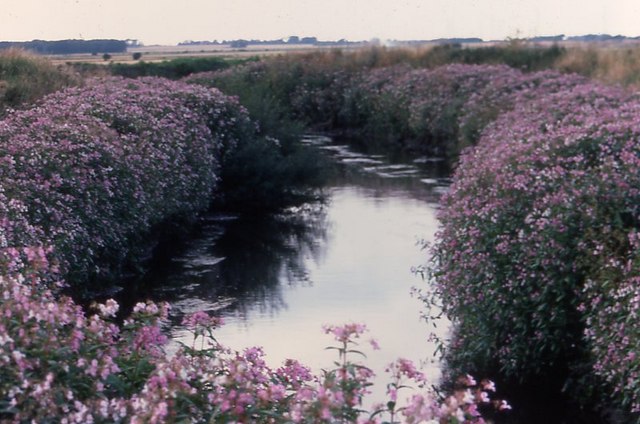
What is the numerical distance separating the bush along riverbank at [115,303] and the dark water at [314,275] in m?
0.55

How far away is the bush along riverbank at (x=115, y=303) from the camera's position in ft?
11.1

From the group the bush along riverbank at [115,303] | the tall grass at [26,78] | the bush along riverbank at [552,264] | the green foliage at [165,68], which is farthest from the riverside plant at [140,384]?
the green foliage at [165,68]

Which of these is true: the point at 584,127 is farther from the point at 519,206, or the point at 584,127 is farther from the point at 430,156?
the point at 430,156

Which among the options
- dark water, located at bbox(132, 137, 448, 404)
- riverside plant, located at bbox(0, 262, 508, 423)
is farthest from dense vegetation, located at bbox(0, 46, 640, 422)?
dark water, located at bbox(132, 137, 448, 404)

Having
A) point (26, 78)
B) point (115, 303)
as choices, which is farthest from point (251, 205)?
point (115, 303)

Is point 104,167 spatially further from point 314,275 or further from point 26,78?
point 26,78

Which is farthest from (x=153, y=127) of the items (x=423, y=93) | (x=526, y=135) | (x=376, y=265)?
(x=423, y=93)

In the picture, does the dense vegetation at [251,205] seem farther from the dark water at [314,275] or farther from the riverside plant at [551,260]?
the dark water at [314,275]

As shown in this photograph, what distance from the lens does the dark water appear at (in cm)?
952

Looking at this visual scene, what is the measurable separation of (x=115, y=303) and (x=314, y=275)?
330 inches

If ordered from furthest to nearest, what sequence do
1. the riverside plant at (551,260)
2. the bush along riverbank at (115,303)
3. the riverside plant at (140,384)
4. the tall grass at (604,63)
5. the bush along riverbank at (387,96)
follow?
the tall grass at (604,63) → the bush along riverbank at (387,96) → the riverside plant at (551,260) → the bush along riverbank at (115,303) → the riverside plant at (140,384)

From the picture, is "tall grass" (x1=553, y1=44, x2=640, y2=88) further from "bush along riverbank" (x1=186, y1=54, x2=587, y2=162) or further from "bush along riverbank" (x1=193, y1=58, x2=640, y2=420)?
"bush along riverbank" (x1=193, y1=58, x2=640, y2=420)

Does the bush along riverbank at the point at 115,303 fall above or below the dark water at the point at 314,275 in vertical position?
above

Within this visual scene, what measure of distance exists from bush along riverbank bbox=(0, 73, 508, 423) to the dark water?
0.55 meters
